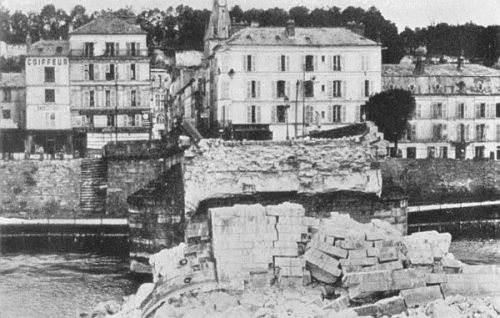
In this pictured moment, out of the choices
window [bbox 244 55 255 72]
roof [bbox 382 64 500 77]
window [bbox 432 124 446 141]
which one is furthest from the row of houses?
window [bbox 432 124 446 141]

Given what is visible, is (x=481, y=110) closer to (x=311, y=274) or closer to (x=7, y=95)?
(x=7, y=95)

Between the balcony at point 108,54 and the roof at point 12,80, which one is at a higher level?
the balcony at point 108,54

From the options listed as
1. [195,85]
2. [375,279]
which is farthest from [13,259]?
[195,85]

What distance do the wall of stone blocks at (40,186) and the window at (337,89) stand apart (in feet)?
57.0

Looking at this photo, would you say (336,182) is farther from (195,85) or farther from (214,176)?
(195,85)

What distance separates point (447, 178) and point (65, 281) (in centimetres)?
3357

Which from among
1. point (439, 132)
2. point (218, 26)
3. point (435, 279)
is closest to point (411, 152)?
point (439, 132)

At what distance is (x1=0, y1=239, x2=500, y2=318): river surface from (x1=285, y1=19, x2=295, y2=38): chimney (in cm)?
1963

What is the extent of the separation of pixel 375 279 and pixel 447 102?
49.9 m

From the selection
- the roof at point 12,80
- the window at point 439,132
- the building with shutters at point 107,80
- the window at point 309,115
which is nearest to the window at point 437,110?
the window at point 439,132

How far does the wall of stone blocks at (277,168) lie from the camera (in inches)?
1366

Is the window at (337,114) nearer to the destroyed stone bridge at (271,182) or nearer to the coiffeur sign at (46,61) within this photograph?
the coiffeur sign at (46,61)

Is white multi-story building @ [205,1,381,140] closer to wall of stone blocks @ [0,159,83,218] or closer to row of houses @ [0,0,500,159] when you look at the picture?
row of houses @ [0,0,500,159]

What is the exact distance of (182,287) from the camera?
62.4ft
